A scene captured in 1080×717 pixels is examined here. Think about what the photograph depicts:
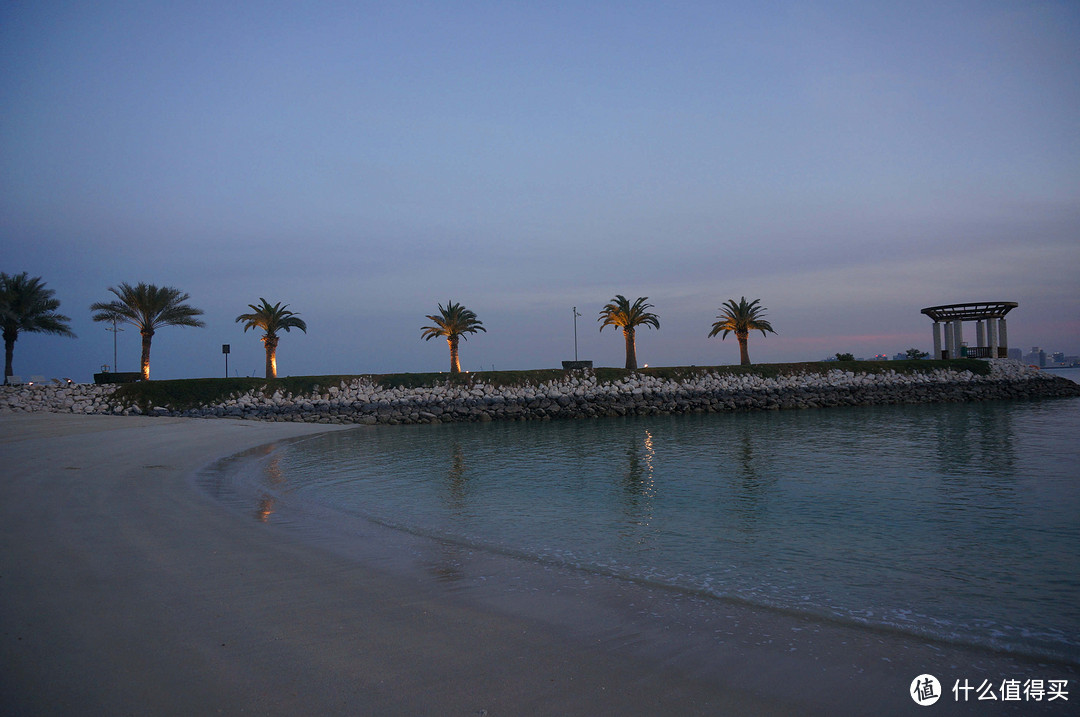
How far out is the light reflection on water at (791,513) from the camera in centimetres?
632

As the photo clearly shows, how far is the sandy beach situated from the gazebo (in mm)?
63120

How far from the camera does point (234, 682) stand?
391 centimetres

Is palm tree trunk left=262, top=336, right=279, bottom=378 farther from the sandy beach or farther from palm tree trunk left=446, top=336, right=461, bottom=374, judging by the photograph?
the sandy beach

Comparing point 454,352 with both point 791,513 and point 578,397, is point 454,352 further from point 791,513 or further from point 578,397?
point 791,513

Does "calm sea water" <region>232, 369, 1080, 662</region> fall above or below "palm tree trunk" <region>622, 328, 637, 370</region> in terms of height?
below

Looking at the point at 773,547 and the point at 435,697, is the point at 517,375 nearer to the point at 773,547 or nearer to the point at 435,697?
the point at 773,547

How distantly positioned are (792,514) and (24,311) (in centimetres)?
5597

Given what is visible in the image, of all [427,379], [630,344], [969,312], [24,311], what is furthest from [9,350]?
[969,312]

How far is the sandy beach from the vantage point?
376 cm

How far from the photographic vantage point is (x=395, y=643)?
4.62m

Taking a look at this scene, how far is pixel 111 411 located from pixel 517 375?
28.4 meters

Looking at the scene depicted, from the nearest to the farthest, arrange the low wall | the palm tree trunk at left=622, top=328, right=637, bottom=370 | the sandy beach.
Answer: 1. the sandy beach
2. the low wall
3. the palm tree trunk at left=622, top=328, right=637, bottom=370

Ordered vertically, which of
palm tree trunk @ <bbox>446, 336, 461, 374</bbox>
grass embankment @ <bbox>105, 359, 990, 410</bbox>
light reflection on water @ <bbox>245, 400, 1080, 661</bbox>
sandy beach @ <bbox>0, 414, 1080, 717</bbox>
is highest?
palm tree trunk @ <bbox>446, 336, 461, 374</bbox>

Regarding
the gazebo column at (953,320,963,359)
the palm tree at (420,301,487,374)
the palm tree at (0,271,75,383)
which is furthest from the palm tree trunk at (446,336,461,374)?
the gazebo column at (953,320,963,359)
